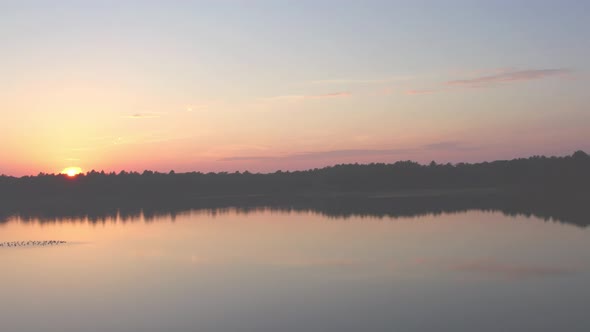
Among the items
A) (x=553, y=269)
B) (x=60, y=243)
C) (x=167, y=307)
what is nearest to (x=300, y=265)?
(x=167, y=307)

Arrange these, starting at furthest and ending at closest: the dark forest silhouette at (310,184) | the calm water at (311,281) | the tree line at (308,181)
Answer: the tree line at (308,181) < the dark forest silhouette at (310,184) < the calm water at (311,281)

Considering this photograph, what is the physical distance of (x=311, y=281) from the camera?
16.6 metres

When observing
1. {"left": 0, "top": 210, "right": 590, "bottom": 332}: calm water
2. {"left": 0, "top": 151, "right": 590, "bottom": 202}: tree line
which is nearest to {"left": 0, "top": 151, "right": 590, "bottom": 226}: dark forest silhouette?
{"left": 0, "top": 151, "right": 590, "bottom": 202}: tree line

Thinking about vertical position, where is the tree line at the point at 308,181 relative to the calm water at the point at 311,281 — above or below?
above

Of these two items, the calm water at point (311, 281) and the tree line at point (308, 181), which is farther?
the tree line at point (308, 181)

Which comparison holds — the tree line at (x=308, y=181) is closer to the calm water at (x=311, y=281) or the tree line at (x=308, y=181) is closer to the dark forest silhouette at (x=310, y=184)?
the dark forest silhouette at (x=310, y=184)

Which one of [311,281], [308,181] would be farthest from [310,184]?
[311,281]

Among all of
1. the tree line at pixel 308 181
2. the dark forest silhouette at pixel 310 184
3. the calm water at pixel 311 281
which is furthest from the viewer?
the tree line at pixel 308 181

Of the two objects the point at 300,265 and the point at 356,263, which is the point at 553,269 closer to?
the point at 356,263

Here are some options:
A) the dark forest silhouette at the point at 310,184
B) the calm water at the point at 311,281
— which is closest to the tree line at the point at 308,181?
the dark forest silhouette at the point at 310,184

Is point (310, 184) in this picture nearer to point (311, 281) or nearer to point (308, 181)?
point (308, 181)

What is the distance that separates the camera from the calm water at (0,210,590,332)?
42.0ft

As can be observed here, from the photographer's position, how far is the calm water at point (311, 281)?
42.0 ft

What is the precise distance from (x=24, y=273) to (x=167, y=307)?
28.2ft
